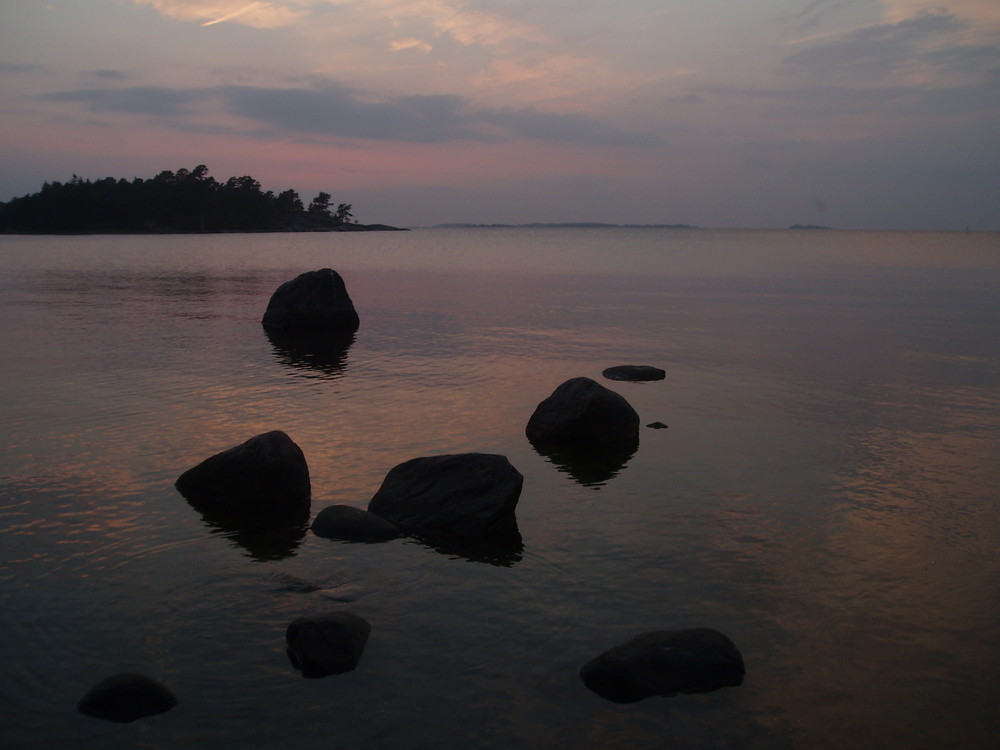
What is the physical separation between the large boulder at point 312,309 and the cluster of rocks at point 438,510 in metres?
14.7

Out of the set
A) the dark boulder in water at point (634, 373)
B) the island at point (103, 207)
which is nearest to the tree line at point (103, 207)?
the island at point (103, 207)

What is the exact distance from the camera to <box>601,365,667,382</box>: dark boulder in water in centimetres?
2381

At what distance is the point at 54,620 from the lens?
9031mm

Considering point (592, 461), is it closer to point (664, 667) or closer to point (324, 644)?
point (664, 667)

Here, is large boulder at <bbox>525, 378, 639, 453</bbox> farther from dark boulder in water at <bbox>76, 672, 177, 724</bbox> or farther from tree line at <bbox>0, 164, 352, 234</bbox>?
tree line at <bbox>0, 164, 352, 234</bbox>

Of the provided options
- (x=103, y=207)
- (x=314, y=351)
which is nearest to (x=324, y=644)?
(x=314, y=351)

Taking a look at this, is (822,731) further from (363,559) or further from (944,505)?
(944,505)

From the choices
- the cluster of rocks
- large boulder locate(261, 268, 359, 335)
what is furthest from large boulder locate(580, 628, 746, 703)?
large boulder locate(261, 268, 359, 335)

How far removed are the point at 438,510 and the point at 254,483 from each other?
2.99 m

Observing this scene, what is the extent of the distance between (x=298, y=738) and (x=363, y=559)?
3825 millimetres

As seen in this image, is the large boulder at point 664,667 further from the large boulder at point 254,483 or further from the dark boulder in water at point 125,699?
the large boulder at point 254,483

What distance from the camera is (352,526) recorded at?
11.6 m

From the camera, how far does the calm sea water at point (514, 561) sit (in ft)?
24.9

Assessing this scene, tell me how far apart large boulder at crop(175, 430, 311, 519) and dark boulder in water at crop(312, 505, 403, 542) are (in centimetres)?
92
